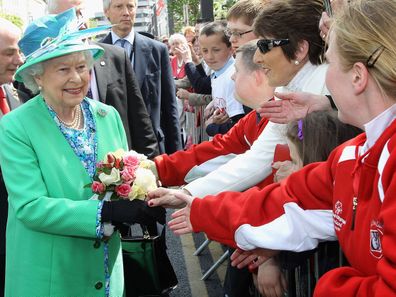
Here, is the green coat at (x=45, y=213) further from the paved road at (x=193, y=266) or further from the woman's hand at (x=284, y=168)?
the paved road at (x=193, y=266)

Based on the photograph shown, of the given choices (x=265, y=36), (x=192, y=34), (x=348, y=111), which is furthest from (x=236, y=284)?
(x=192, y=34)

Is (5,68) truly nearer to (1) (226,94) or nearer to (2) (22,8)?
(1) (226,94)

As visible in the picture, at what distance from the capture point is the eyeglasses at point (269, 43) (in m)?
3.13

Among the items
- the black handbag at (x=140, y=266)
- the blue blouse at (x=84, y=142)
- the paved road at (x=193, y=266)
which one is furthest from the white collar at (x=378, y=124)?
the paved road at (x=193, y=266)

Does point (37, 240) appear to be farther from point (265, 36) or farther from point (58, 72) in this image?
point (265, 36)

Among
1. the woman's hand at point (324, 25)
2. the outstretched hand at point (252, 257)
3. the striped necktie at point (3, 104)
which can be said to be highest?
the woman's hand at point (324, 25)

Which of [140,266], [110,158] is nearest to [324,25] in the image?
[110,158]

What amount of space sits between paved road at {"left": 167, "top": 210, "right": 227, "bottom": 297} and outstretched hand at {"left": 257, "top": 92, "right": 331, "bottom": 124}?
8.95 ft

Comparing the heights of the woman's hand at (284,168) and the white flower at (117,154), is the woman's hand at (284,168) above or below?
below

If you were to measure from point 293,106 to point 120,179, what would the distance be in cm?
96

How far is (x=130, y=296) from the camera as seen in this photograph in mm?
3805

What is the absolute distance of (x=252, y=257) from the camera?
8.64 ft

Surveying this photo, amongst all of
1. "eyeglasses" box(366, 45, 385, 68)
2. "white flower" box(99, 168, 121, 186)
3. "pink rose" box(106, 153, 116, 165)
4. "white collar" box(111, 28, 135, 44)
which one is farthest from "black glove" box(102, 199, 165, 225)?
"white collar" box(111, 28, 135, 44)

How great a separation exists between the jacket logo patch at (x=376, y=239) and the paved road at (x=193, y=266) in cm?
353
